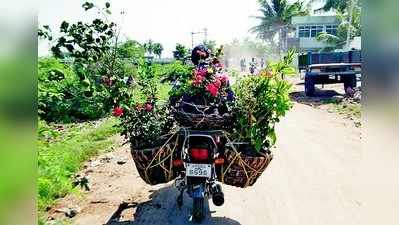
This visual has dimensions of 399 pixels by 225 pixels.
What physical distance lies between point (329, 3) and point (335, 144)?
29539 millimetres

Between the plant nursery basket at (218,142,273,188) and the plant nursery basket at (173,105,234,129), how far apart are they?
0.24 meters

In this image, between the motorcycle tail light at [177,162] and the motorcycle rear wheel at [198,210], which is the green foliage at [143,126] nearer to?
the motorcycle tail light at [177,162]

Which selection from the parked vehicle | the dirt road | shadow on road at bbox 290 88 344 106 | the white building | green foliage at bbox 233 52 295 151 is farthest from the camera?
the white building

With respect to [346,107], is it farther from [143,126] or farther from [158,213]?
[143,126]

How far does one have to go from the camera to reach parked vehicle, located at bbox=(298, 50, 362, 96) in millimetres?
16781

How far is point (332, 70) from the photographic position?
17.3 m

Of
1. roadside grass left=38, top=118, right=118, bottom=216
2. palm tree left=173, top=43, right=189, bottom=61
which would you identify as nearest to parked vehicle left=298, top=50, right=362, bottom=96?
palm tree left=173, top=43, right=189, bottom=61

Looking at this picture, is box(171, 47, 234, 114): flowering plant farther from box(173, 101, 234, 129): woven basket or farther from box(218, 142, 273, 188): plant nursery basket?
box(218, 142, 273, 188): plant nursery basket

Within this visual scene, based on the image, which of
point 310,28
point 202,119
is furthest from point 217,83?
point 310,28

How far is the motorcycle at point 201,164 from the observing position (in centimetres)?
466

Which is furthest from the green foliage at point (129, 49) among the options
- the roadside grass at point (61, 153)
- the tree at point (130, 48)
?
the roadside grass at point (61, 153)

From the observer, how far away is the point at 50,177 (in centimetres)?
262

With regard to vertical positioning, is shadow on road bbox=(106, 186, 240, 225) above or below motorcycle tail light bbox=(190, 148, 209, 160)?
below
